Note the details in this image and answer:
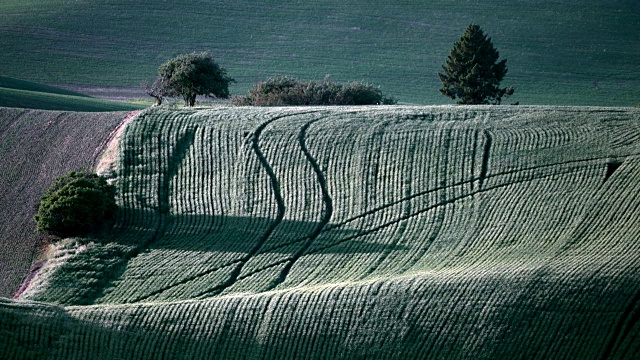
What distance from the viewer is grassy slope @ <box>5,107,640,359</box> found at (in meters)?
17.6

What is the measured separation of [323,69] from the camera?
7031 centimetres

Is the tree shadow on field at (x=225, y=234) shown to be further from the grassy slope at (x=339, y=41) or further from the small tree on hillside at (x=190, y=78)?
the grassy slope at (x=339, y=41)

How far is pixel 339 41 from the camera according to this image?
76875mm

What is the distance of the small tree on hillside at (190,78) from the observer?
4003 centimetres

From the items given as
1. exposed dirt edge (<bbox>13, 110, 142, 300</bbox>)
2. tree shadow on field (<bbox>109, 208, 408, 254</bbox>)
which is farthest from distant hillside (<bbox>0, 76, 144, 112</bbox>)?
tree shadow on field (<bbox>109, 208, 408, 254</bbox>)

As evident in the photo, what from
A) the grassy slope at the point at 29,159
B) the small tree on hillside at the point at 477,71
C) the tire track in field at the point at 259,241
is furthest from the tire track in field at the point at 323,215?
the small tree on hillside at the point at 477,71

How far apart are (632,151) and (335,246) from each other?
32.8 feet

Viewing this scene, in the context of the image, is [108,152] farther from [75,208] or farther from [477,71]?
[477,71]

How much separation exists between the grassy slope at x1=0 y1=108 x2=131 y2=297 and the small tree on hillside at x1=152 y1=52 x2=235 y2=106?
8446 millimetres

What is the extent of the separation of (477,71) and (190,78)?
16468 mm

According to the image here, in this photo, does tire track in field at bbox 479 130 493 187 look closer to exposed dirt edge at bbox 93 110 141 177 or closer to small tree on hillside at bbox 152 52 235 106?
exposed dirt edge at bbox 93 110 141 177

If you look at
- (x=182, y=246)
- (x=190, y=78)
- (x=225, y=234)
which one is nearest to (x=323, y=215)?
(x=225, y=234)

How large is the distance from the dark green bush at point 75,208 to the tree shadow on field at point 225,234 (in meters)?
0.72

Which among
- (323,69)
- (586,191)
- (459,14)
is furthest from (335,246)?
(459,14)
